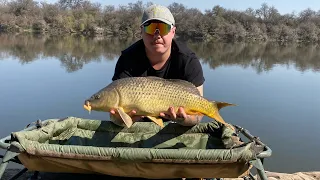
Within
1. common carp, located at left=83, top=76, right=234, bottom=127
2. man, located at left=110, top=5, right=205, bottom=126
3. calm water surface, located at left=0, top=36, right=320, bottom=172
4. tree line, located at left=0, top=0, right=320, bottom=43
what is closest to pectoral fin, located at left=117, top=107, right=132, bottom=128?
common carp, located at left=83, top=76, right=234, bottom=127

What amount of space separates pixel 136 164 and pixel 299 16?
4861 cm

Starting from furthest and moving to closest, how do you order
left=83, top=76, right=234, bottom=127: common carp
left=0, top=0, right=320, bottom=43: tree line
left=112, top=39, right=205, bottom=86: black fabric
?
left=0, top=0, right=320, bottom=43: tree line < left=112, top=39, right=205, bottom=86: black fabric < left=83, top=76, right=234, bottom=127: common carp

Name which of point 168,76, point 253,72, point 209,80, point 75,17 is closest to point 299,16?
point 75,17

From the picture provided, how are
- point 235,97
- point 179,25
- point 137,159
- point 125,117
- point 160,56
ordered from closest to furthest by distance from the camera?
point 137,159 < point 125,117 < point 160,56 < point 235,97 < point 179,25

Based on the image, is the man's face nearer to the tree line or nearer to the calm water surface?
A: the calm water surface

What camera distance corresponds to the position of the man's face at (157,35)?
2309 mm

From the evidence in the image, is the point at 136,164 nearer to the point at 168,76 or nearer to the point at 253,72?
the point at 168,76

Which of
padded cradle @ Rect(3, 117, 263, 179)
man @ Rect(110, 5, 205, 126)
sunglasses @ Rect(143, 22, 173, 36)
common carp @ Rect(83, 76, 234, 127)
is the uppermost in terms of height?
sunglasses @ Rect(143, 22, 173, 36)

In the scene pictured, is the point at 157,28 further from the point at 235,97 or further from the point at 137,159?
the point at 235,97

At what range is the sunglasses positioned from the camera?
2.30m

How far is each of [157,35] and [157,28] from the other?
45mm

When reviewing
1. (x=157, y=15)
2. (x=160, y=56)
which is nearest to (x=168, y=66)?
(x=160, y=56)

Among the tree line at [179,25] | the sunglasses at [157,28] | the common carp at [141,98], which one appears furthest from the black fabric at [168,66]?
the tree line at [179,25]

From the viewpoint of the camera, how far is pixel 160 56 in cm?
252
